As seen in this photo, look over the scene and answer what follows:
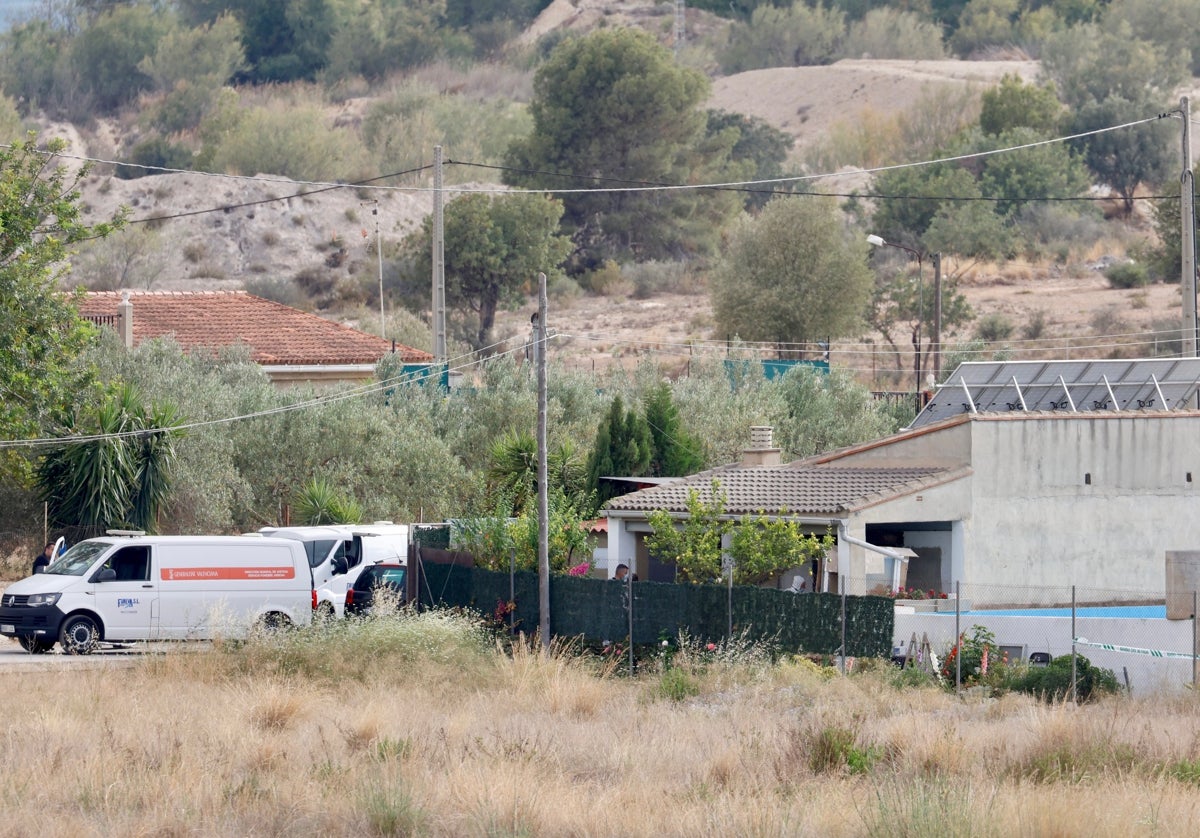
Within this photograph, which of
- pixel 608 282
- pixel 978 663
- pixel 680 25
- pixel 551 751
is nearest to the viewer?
pixel 551 751

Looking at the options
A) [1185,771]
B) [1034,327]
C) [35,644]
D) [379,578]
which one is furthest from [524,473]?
[1034,327]

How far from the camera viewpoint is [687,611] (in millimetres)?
22984

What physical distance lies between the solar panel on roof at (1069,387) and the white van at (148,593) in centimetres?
1346

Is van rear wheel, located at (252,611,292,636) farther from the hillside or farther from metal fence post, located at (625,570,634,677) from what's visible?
the hillside

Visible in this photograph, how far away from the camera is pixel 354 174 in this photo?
89.7m

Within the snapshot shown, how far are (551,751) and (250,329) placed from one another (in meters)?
34.5

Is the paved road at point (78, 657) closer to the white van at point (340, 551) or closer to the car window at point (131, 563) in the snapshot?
the car window at point (131, 563)

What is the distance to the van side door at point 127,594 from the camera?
82.7ft

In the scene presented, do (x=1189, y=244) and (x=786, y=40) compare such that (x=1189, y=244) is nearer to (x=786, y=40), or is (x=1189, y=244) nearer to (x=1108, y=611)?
(x=1108, y=611)

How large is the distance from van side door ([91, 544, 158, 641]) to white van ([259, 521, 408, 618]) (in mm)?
2956

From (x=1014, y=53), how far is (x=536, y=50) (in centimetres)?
3838

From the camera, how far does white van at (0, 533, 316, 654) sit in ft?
82.1

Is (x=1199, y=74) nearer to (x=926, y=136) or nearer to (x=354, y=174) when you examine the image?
(x=926, y=136)

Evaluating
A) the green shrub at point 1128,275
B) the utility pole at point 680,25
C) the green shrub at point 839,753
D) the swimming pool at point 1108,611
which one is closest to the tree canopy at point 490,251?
the green shrub at point 1128,275
